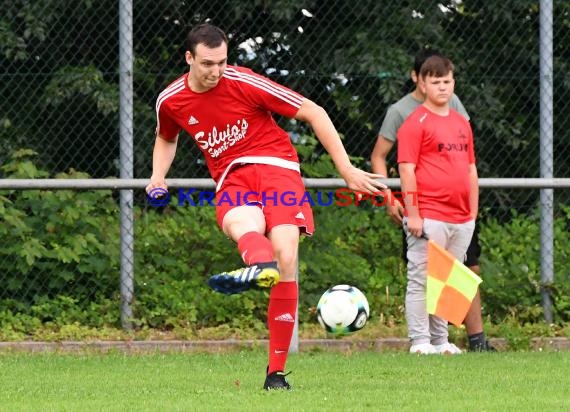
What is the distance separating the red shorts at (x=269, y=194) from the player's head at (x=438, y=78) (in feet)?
6.70

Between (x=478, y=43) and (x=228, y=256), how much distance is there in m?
2.55

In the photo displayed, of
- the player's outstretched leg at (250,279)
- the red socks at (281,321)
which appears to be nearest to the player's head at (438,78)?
the red socks at (281,321)

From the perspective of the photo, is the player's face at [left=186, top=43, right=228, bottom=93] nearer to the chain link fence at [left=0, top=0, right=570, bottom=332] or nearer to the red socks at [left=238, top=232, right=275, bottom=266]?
the red socks at [left=238, top=232, right=275, bottom=266]

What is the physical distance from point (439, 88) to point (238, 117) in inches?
86.5

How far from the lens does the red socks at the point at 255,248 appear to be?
6344 mm

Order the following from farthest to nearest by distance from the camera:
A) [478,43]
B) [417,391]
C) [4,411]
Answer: [478,43]
[417,391]
[4,411]

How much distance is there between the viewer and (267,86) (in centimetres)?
701

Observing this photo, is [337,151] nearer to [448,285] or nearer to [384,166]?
[448,285]

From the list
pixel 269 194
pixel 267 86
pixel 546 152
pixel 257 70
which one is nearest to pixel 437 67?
pixel 546 152

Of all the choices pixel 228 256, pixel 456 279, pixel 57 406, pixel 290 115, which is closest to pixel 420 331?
pixel 456 279

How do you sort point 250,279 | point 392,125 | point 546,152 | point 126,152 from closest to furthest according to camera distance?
point 250,279, point 392,125, point 126,152, point 546,152

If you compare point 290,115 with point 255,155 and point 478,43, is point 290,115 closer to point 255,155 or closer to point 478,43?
point 255,155

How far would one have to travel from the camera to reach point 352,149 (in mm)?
10305

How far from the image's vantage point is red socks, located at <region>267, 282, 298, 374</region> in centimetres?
685
